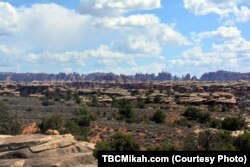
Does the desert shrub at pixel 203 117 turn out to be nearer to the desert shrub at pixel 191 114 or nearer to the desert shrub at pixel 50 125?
the desert shrub at pixel 191 114

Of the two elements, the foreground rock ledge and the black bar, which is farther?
the foreground rock ledge

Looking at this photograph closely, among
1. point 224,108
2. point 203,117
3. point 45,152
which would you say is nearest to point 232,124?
point 203,117

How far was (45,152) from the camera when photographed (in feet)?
A: 66.4

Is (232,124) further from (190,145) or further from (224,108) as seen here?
(224,108)

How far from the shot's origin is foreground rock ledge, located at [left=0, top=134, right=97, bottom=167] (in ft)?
63.0

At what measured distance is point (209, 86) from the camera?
137 meters

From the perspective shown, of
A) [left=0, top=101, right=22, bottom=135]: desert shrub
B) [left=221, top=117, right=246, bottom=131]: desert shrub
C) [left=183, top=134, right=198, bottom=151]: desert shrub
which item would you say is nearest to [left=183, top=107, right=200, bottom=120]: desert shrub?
[left=221, top=117, right=246, bottom=131]: desert shrub

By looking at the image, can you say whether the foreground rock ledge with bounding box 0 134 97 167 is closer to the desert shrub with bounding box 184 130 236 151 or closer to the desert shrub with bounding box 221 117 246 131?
the desert shrub with bounding box 184 130 236 151

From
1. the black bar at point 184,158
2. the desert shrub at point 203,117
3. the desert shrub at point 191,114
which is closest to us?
the black bar at point 184,158

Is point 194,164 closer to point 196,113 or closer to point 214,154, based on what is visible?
point 214,154

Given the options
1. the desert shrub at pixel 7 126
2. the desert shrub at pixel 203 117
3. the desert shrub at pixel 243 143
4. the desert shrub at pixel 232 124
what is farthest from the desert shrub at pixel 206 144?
the desert shrub at pixel 203 117

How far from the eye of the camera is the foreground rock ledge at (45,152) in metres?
19.2

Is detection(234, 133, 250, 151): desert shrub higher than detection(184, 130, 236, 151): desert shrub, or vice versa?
detection(184, 130, 236, 151): desert shrub

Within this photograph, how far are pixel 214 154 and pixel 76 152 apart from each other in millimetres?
9473
